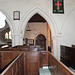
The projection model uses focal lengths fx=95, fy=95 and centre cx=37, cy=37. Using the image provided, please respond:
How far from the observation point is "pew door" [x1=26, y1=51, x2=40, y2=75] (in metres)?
3.04

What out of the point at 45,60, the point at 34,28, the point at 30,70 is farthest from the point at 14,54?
the point at 34,28

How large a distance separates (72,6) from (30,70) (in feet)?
16.9

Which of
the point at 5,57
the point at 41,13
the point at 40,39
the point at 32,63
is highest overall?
the point at 41,13

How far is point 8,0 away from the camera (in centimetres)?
631

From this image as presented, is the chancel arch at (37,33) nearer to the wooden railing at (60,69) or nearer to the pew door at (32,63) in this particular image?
the pew door at (32,63)

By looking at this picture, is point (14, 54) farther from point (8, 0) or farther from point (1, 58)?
point (8, 0)

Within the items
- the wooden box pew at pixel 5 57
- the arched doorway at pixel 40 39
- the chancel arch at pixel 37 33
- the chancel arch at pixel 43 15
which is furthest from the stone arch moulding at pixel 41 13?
the arched doorway at pixel 40 39

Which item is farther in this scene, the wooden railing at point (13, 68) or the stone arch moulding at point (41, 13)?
the stone arch moulding at point (41, 13)

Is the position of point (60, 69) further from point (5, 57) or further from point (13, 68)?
point (5, 57)

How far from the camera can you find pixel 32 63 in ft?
10.0

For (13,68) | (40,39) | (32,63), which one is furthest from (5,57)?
(40,39)

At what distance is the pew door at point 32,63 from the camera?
3.04 m

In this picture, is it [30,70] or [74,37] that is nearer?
[30,70]

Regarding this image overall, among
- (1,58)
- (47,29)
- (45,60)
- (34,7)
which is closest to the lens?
(1,58)
